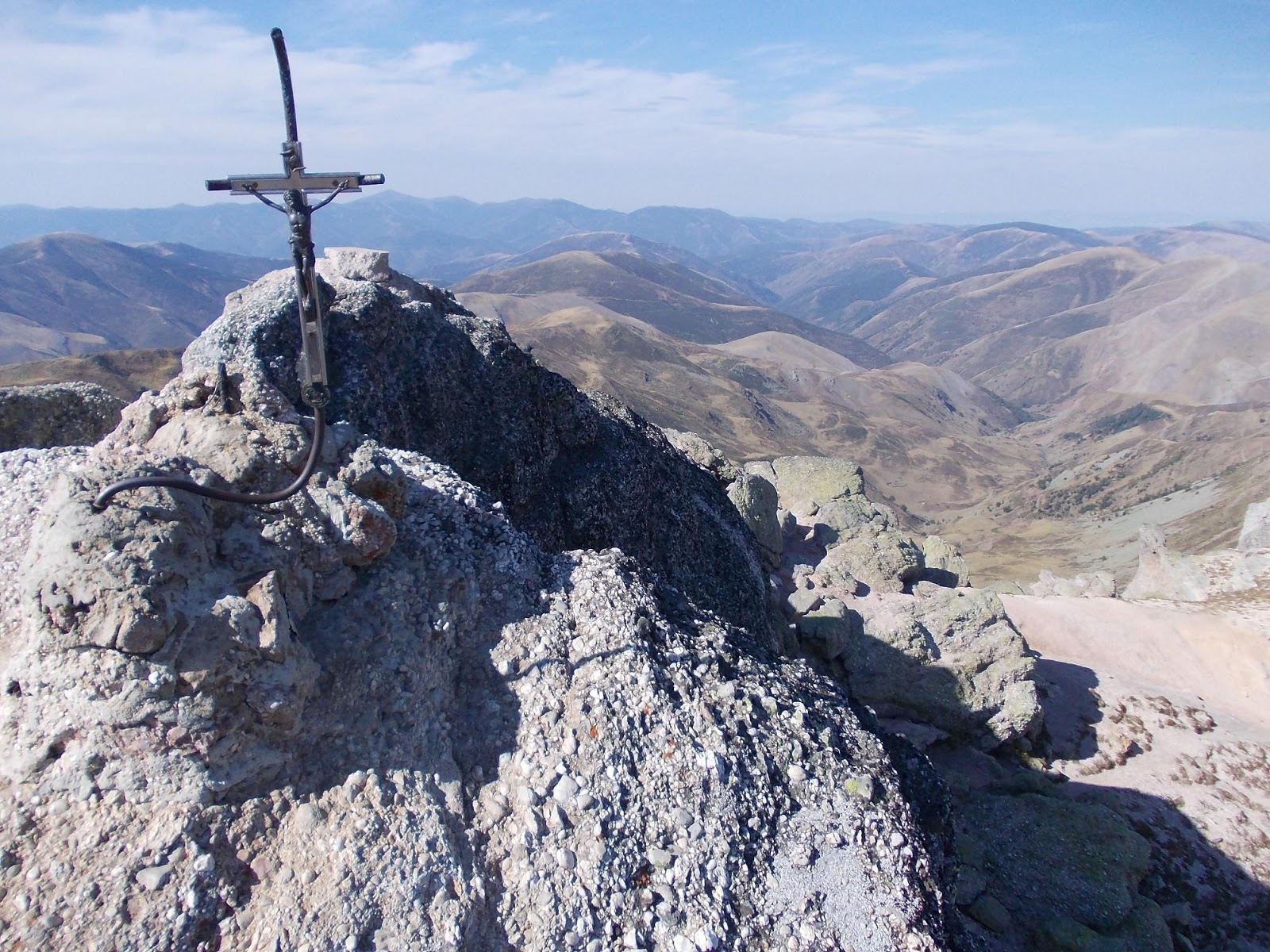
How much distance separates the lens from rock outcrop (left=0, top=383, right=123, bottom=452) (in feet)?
36.0

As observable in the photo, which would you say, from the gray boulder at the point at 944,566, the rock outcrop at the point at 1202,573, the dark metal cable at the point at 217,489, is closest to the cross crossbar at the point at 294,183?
the dark metal cable at the point at 217,489

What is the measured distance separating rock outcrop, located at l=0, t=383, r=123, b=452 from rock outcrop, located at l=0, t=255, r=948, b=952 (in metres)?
2.59

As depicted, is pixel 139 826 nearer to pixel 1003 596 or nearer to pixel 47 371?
pixel 1003 596

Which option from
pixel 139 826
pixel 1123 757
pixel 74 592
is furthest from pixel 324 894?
pixel 1123 757

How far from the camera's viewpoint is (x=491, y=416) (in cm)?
1399

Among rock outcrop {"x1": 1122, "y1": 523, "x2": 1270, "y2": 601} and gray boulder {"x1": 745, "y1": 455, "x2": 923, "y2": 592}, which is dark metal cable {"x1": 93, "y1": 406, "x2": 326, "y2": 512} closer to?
gray boulder {"x1": 745, "y1": 455, "x2": 923, "y2": 592}

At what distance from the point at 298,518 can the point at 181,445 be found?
63.7 inches

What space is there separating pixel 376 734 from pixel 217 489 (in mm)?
2852

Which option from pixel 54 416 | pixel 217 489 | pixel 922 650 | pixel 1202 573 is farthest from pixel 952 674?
pixel 1202 573

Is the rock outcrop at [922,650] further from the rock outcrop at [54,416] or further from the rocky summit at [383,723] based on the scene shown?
the rock outcrop at [54,416]

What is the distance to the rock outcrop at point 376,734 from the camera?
609 cm

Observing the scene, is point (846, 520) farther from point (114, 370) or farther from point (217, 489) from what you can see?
point (114, 370)

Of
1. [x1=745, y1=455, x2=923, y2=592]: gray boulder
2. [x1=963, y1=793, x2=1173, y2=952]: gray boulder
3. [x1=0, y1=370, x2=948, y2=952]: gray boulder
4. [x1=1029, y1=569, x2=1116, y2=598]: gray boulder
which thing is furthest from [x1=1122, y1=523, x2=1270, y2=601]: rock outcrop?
[x1=0, y1=370, x2=948, y2=952]: gray boulder

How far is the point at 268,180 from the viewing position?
6.57m
